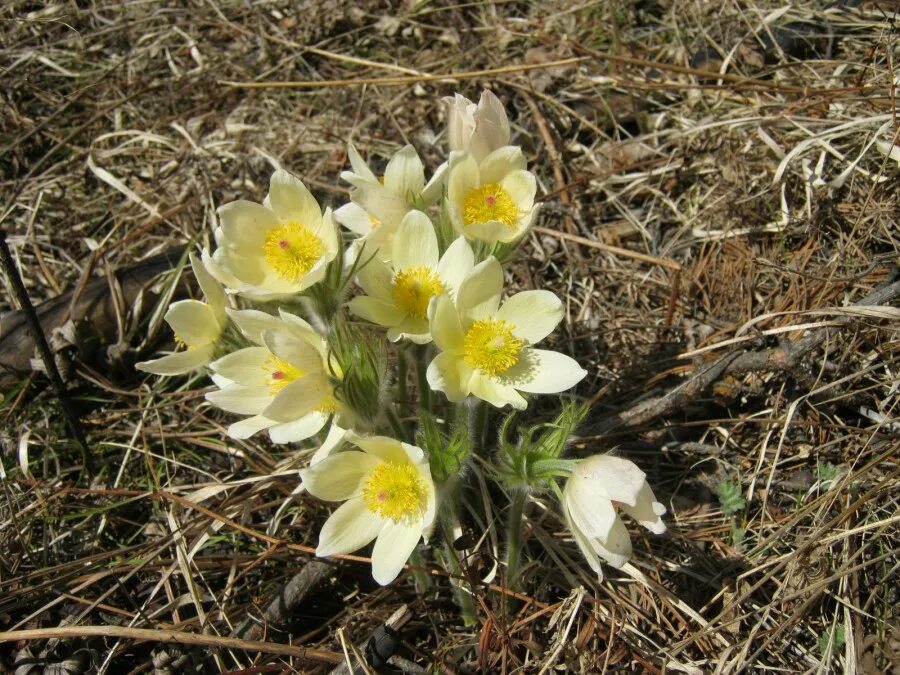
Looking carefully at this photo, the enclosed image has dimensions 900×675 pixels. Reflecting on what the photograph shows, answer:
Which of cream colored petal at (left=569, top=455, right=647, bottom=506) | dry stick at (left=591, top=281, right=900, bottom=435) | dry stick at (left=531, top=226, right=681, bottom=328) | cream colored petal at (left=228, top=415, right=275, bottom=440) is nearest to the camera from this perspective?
cream colored petal at (left=569, top=455, right=647, bottom=506)

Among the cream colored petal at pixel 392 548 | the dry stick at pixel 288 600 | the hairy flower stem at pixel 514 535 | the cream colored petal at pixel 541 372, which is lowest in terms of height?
the dry stick at pixel 288 600

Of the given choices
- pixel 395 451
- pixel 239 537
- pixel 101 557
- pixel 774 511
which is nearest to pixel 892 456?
pixel 774 511

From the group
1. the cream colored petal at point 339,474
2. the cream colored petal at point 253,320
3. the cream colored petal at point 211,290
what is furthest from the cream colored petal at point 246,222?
the cream colored petal at point 339,474

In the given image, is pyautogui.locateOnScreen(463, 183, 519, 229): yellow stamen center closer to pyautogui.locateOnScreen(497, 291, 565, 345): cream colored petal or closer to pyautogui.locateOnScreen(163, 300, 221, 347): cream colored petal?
pyautogui.locateOnScreen(497, 291, 565, 345): cream colored petal

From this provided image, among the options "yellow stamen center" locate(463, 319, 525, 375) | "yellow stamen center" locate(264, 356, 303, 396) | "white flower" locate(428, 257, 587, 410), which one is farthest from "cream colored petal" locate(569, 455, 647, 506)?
"yellow stamen center" locate(264, 356, 303, 396)

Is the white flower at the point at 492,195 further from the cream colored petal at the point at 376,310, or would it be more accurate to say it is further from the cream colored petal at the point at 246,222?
the cream colored petal at the point at 246,222

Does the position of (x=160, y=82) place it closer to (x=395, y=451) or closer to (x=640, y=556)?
(x=395, y=451)

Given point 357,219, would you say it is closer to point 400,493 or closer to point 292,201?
point 292,201
